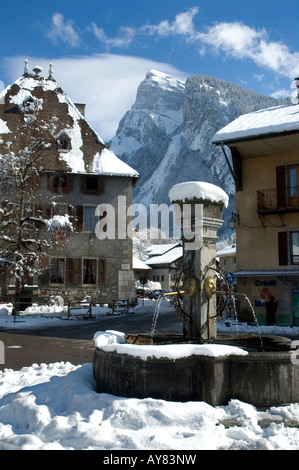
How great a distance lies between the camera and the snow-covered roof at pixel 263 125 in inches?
864

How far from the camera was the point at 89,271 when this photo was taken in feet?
97.5

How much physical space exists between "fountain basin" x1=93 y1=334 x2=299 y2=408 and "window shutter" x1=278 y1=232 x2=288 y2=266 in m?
17.8

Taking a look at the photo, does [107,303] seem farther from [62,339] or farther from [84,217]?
[62,339]

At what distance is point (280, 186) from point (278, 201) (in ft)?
2.66

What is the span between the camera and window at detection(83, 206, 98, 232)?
98.2 ft

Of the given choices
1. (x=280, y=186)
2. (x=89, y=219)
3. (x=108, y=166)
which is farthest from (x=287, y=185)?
(x=89, y=219)

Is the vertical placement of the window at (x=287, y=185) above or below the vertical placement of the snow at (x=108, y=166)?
below

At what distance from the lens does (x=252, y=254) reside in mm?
24203

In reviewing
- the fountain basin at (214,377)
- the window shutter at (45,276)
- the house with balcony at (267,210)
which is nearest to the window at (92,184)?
the window shutter at (45,276)

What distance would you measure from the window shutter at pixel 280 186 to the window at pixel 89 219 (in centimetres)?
1183

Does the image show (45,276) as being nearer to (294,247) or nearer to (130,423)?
(294,247)

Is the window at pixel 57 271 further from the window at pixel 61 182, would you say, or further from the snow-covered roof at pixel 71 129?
the snow-covered roof at pixel 71 129

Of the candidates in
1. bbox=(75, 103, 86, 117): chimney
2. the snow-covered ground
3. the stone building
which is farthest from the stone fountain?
bbox=(75, 103, 86, 117): chimney

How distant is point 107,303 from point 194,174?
447ft
